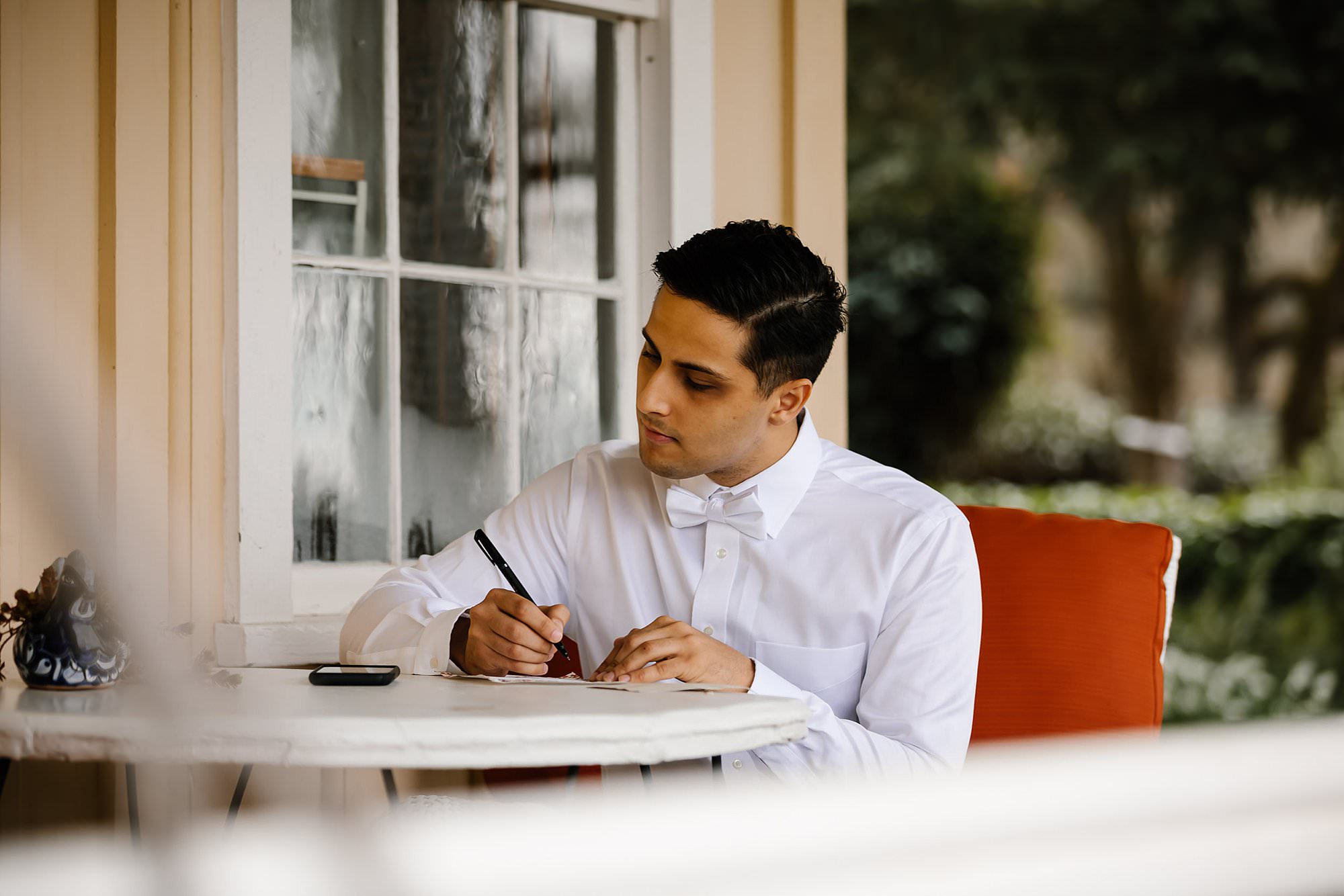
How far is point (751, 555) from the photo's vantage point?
2.05m

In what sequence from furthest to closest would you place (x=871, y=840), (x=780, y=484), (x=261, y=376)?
(x=261, y=376) → (x=780, y=484) → (x=871, y=840)

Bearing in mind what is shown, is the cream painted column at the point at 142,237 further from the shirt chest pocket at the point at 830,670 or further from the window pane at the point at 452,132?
the shirt chest pocket at the point at 830,670

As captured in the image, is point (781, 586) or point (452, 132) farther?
point (452, 132)

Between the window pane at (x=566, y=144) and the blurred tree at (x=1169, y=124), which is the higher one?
the blurred tree at (x=1169, y=124)

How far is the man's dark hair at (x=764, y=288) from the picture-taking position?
1980 millimetres

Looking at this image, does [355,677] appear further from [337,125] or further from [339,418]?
[337,125]

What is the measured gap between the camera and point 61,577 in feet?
5.19

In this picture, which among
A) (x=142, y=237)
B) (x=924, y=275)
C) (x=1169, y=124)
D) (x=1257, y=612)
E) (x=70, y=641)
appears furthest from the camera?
(x=924, y=275)

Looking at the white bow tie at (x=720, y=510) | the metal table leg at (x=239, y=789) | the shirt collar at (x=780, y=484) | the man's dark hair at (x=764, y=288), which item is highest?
the man's dark hair at (x=764, y=288)

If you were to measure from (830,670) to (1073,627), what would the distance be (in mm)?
481

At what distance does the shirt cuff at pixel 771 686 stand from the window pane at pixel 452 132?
1459mm

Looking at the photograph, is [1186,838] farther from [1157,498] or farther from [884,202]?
[884,202]

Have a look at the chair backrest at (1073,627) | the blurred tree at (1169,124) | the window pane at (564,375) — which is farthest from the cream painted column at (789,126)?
the blurred tree at (1169,124)

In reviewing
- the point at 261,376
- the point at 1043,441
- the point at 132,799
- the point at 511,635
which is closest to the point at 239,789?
the point at 132,799
